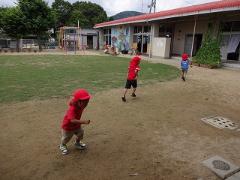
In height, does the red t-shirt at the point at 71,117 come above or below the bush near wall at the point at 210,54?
below

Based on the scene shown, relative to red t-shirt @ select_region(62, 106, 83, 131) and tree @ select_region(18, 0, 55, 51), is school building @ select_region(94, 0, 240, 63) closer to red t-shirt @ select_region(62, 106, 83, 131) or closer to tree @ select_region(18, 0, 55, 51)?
tree @ select_region(18, 0, 55, 51)

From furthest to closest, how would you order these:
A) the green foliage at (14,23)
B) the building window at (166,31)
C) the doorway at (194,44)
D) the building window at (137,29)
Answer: the green foliage at (14,23)
the building window at (137,29)
the building window at (166,31)
the doorway at (194,44)

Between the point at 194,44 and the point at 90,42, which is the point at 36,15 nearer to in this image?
the point at 90,42

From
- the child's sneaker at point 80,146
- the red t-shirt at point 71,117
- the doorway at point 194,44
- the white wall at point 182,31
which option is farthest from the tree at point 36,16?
the red t-shirt at point 71,117

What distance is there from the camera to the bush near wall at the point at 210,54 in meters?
14.0

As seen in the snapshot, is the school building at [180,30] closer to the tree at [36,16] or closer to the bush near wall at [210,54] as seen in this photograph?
the bush near wall at [210,54]

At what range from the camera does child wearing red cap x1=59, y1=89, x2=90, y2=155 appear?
309 centimetres

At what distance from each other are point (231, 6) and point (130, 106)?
986cm

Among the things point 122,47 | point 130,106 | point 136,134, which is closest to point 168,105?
point 130,106

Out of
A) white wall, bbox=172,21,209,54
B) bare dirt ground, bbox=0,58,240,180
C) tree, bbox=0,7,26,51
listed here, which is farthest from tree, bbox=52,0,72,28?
bare dirt ground, bbox=0,58,240,180

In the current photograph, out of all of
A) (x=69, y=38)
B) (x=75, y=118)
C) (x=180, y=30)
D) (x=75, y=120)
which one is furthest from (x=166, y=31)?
(x=75, y=120)

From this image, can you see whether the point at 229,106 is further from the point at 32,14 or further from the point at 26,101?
the point at 32,14

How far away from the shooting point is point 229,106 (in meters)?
6.29

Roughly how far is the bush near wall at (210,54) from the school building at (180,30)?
4.23ft
